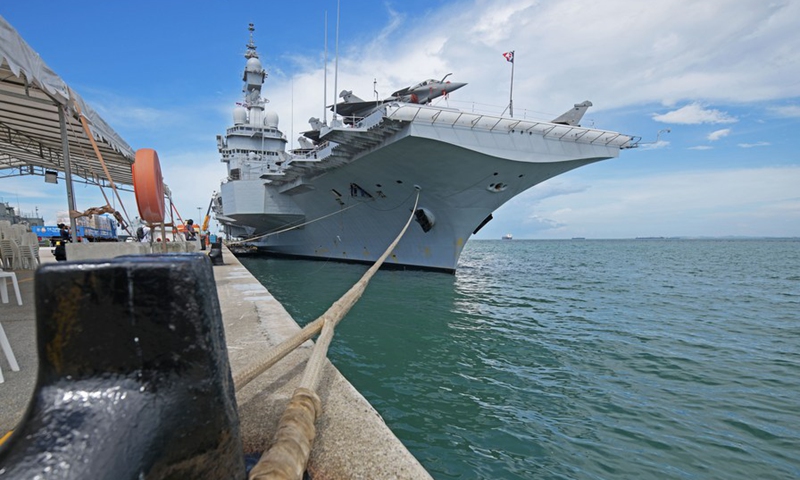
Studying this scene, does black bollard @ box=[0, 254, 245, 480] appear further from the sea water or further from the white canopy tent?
the white canopy tent

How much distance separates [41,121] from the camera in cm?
635

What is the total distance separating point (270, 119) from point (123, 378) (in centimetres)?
3248

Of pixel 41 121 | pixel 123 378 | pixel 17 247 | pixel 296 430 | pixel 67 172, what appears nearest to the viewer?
pixel 123 378

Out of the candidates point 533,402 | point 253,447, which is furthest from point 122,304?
point 533,402

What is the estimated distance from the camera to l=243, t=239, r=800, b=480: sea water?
138 inches

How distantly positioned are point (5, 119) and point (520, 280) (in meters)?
16.4

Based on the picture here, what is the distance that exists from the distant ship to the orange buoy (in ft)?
20.9

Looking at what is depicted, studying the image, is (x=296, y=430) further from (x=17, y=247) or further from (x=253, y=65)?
(x=253, y=65)

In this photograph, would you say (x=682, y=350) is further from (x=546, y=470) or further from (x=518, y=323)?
(x=546, y=470)

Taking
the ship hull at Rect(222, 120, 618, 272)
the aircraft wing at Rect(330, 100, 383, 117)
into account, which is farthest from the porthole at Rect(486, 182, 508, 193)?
the aircraft wing at Rect(330, 100, 383, 117)

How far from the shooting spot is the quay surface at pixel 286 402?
1.59 m

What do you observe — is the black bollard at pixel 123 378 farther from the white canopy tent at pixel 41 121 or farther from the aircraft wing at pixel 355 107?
the aircraft wing at pixel 355 107

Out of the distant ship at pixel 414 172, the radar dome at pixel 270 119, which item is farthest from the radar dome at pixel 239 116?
the distant ship at pixel 414 172

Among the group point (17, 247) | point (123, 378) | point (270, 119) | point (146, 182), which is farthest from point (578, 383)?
point (270, 119)
